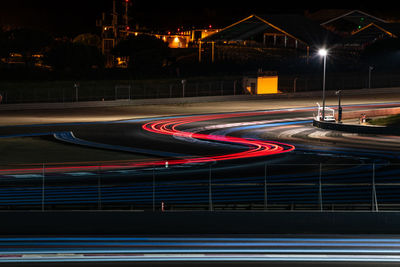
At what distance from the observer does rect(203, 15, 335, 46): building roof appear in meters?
119

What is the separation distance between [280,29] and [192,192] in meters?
98.2

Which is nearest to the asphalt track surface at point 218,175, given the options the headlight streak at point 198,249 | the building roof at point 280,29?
the headlight streak at point 198,249

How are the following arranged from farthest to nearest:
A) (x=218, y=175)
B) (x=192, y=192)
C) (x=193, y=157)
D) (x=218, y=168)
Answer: (x=193, y=157)
(x=218, y=168)
(x=218, y=175)
(x=192, y=192)

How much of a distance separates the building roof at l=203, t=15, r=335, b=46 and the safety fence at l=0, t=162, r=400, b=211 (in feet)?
279

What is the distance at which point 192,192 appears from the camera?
25219 millimetres

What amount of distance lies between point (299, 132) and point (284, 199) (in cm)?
3056

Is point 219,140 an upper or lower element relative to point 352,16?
lower

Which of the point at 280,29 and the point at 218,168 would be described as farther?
the point at 280,29

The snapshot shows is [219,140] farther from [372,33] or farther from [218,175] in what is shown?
[372,33]

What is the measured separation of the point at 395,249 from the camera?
691 inches

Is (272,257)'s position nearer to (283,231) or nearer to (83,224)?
(283,231)

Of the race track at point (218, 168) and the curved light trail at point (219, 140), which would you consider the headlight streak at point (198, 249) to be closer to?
the race track at point (218, 168)

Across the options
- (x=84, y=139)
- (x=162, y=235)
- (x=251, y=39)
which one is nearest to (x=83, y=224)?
(x=162, y=235)

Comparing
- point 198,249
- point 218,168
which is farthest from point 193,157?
point 198,249
